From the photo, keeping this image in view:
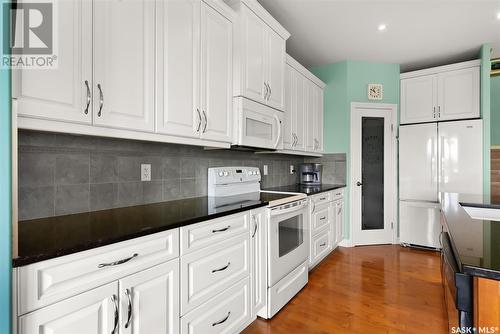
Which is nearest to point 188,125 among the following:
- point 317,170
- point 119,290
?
point 119,290

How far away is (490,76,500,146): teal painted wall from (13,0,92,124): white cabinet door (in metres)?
5.70

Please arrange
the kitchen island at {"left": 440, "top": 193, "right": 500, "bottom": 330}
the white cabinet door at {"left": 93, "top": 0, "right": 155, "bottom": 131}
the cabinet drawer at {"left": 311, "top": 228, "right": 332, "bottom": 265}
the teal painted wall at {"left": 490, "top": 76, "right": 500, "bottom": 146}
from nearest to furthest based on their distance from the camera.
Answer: the kitchen island at {"left": 440, "top": 193, "right": 500, "bottom": 330}
the white cabinet door at {"left": 93, "top": 0, "right": 155, "bottom": 131}
the cabinet drawer at {"left": 311, "top": 228, "right": 332, "bottom": 265}
the teal painted wall at {"left": 490, "top": 76, "right": 500, "bottom": 146}

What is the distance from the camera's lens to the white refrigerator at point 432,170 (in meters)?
3.45

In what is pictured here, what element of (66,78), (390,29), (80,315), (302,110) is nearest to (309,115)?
(302,110)

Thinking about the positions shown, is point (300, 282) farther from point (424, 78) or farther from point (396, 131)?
point (424, 78)

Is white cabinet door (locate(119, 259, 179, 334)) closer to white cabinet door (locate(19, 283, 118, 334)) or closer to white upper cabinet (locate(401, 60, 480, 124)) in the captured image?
white cabinet door (locate(19, 283, 118, 334))

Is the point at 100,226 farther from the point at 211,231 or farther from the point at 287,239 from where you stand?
the point at 287,239

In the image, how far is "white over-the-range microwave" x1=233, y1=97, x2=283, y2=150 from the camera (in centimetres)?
209

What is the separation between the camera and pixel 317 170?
391 centimetres

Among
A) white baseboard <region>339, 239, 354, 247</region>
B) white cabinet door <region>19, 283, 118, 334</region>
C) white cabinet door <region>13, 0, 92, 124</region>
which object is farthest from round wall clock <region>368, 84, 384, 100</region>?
white cabinet door <region>19, 283, 118, 334</region>

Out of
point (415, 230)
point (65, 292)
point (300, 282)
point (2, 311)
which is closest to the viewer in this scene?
point (2, 311)

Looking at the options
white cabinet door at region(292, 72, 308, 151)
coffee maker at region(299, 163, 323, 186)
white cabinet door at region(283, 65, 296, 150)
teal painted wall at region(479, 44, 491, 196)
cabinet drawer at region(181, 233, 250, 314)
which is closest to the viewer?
cabinet drawer at region(181, 233, 250, 314)

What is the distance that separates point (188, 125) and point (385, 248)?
11.5 feet

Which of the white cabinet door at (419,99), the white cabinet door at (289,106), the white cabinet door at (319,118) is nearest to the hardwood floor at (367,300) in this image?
the white cabinet door at (289,106)
